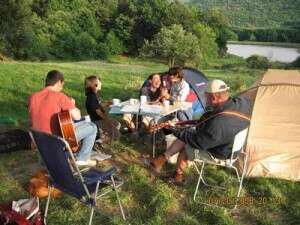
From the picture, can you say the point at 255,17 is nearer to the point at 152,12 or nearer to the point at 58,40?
the point at 152,12

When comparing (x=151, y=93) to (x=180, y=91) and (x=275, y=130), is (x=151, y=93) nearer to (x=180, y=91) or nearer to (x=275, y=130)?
(x=180, y=91)

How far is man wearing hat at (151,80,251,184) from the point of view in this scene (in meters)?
4.98

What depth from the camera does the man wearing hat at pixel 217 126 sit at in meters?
4.98

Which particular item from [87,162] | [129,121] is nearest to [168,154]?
[87,162]

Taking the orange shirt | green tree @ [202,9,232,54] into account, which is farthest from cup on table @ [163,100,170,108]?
green tree @ [202,9,232,54]

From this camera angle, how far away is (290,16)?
3898 inches

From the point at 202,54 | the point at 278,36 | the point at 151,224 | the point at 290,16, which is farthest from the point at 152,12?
the point at 151,224

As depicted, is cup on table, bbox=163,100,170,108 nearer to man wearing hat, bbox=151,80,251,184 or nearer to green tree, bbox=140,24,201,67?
man wearing hat, bbox=151,80,251,184

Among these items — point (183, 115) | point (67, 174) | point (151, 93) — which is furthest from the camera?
point (151, 93)

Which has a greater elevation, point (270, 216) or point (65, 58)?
point (270, 216)

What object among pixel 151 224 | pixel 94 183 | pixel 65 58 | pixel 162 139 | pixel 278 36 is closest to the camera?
pixel 94 183

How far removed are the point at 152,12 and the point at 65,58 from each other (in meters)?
15.8

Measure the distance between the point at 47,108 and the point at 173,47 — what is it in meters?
56.2

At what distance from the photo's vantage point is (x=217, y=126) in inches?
195
